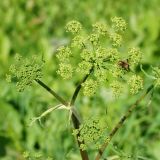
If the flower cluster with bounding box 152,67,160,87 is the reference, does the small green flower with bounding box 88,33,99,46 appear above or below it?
above

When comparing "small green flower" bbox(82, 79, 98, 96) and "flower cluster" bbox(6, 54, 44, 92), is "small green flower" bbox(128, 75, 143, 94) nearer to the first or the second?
"small green flower" bbox(82, 79, 98, 96)

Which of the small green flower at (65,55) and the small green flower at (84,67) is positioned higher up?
the small green flower at (65,55)

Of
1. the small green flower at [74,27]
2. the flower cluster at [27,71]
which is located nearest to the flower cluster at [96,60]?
the small green flower at [74,27]

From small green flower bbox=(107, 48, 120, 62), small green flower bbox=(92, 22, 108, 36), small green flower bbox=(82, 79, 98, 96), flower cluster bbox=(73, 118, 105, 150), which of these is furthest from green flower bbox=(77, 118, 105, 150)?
small green flower bbox=(92, 22, 108, 36)

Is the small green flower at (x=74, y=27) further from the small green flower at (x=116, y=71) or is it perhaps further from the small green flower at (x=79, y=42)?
the small green flower at (x=116, y=71)

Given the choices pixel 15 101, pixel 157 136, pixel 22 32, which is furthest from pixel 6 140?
pixel 22 32

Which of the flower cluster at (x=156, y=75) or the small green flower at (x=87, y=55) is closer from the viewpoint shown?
the small green flower at (x=87, y=55)

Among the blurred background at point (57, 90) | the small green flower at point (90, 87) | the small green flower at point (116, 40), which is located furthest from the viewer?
the blurred background at point (57, 90)
